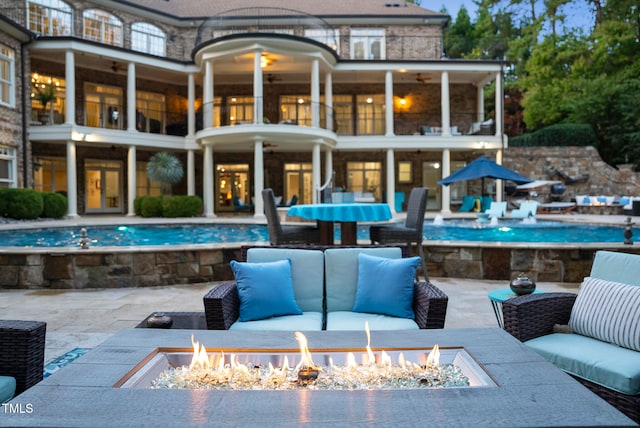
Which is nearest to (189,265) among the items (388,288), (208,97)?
(388,288)

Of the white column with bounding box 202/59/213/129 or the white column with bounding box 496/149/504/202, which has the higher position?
the white column with bounding box 202/59/213/129

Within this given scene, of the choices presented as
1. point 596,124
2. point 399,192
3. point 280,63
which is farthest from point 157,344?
point 596,124

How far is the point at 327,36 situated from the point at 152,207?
9.68 m

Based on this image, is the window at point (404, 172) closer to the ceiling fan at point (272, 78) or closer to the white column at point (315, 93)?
the white column at point (315, 93)

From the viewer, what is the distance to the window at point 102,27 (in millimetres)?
18172

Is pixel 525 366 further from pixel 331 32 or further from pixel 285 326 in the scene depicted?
pixel 331 32

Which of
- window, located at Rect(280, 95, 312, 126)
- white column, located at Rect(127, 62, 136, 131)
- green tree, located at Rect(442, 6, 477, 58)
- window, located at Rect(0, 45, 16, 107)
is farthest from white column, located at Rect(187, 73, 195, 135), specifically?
green tree, located at Rect(442, 6, 477, 58)

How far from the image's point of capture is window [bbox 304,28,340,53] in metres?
19.9

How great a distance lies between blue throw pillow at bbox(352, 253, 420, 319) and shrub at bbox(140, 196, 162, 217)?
13.7 metres

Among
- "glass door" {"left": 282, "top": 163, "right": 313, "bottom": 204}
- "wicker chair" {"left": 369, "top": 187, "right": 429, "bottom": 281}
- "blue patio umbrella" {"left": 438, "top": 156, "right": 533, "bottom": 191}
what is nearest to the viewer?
"wicker chair" {"left": 369, "top": 187, "right": 429, "bottom": 281}

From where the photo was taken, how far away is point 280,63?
1716 centimetres

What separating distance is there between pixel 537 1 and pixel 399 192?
17.3 m

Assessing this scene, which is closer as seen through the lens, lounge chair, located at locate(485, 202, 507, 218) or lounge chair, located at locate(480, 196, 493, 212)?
lounge chair, located at locate(485, 202, 507, 218)

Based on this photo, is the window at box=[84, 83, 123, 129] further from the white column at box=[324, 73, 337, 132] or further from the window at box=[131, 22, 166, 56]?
the white column at box=[324, 73, 337, 132]
